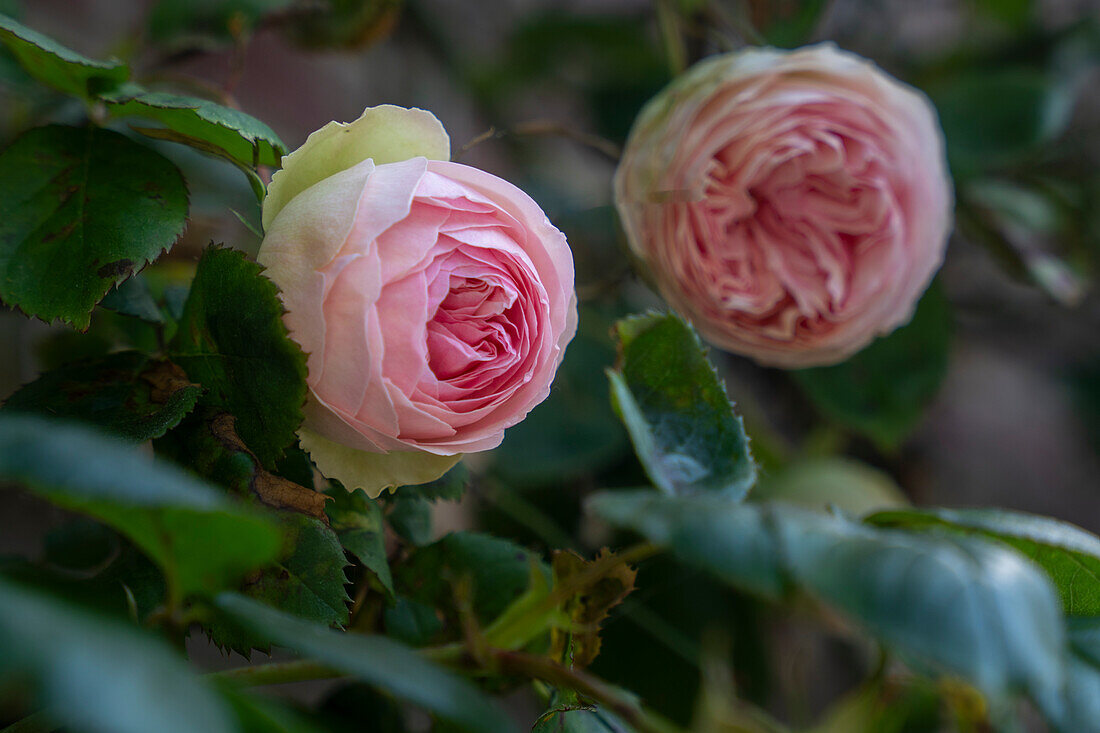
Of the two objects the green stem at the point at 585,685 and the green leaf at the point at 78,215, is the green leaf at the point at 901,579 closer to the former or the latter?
the green stem at the point at 585,685

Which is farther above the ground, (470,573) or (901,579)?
(901,579)

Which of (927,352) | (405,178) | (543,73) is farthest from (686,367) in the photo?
(543,73)

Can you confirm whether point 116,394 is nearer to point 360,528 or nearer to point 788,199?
point 360,528

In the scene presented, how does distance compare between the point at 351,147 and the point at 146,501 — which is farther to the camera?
the point at 351,147

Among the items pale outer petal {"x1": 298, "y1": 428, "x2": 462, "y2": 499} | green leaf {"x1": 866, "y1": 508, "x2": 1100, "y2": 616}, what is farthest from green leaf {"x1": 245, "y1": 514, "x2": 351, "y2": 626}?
green leaf {"x1": 866, "y1": 508, "x2": 1100, "y2": 616}

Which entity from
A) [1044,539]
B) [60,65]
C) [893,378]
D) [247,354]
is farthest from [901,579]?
[893,378]

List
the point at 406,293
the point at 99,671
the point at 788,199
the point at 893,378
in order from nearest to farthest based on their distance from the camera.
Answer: the point at 99,671, the point at 406,293, the point at 788,199, the point at 893,378
